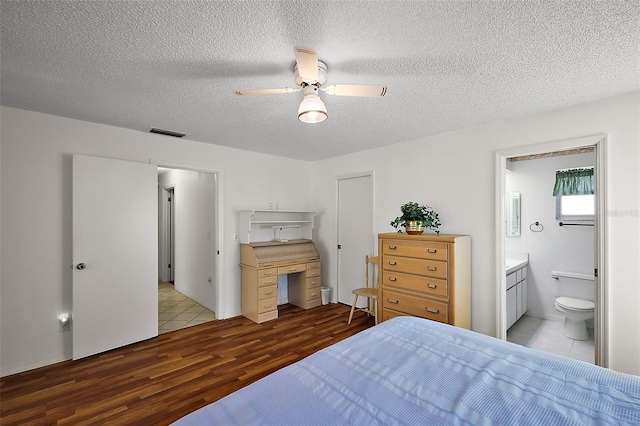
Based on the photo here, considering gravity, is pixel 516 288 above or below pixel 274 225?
below

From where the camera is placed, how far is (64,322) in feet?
9.30

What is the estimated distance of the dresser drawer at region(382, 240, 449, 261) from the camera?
291 cm

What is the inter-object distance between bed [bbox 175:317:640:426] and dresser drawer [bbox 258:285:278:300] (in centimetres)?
239

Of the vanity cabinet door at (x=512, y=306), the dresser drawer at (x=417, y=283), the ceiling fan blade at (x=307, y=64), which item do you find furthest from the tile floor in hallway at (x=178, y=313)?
the vanity cabinet door at (x=512, y=306)

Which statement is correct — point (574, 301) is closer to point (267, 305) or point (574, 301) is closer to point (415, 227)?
point (415, 227)

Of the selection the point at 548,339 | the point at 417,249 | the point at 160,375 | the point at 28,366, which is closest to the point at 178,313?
the point at 28,366

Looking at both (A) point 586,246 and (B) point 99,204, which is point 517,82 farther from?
(B) point 99,204

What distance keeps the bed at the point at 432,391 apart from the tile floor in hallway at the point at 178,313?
9.85 feet

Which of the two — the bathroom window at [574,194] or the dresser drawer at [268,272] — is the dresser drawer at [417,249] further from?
the bathroom window at [574,194]

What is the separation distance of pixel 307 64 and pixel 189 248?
14.4 ft

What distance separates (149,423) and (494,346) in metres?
2.33

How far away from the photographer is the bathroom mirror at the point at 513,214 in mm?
4160

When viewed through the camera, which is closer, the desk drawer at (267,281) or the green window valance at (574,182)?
the green window valance at (574,182)

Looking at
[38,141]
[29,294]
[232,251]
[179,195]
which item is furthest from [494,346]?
[179,195]
